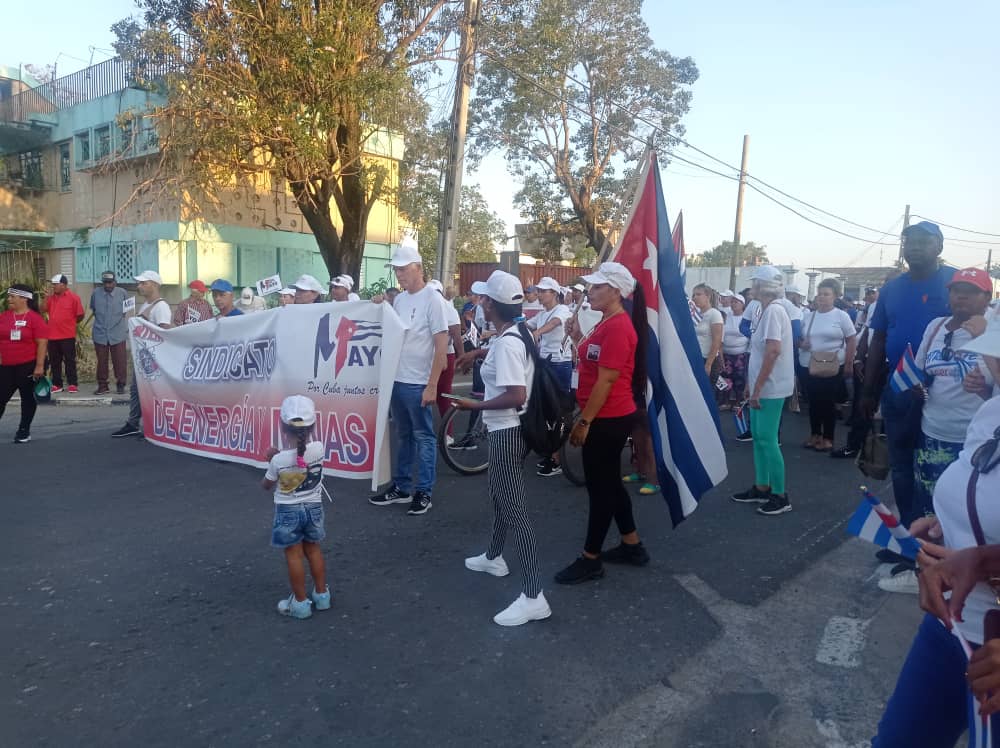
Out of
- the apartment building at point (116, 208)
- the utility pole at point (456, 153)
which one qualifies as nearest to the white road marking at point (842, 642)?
the utility pole at point (456, 153)

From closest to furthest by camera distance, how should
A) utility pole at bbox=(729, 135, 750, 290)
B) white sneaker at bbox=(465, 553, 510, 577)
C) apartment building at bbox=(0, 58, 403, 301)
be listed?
white sneaker at bbox=(465, 553, 510, 577)
apartment building at bbox=(0, 58, 403, 301)
utility pole at bbox=(729, 135, 750, 290)

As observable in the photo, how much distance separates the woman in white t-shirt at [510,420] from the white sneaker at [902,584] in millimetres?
2058

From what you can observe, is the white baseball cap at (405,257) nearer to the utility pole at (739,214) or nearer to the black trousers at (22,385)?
the black trousers at (22,385)

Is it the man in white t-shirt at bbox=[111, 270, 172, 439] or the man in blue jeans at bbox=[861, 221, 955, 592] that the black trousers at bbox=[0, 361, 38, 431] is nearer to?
the man in white t-shirt at bbox=[111, 270, 172, 439]

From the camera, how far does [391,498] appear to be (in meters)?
6.06

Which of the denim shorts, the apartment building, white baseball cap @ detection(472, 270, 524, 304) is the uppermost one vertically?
the apartment building

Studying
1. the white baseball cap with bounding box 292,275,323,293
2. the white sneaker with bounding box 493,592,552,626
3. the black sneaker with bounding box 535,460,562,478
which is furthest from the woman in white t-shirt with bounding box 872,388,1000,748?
the white baseball cap with bounding box 292,275,323,293

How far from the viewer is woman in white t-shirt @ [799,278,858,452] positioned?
8383mm

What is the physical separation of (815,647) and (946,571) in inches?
84.3

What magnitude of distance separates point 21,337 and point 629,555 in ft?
22.0

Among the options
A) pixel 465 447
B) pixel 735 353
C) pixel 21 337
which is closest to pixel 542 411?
pixel 465 447

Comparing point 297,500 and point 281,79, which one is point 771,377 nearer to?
point 297,500

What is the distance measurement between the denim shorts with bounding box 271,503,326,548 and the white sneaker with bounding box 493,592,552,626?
1063 mm

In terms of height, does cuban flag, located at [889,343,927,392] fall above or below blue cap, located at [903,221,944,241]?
below
